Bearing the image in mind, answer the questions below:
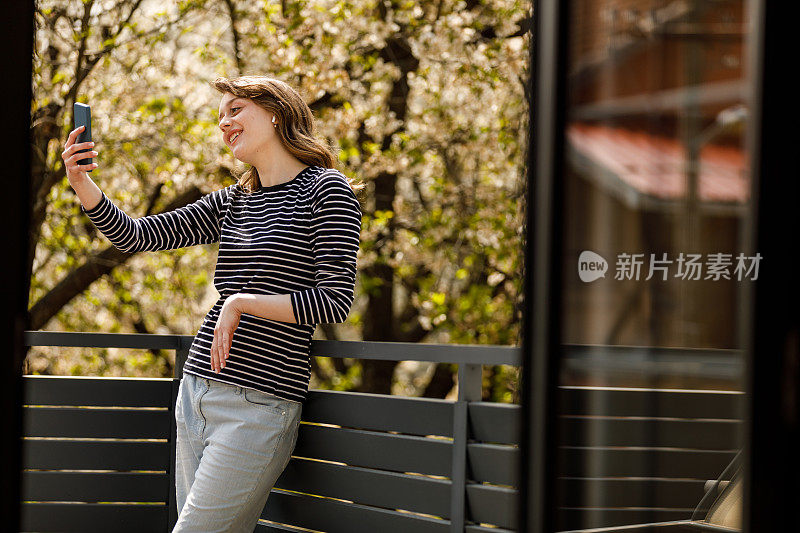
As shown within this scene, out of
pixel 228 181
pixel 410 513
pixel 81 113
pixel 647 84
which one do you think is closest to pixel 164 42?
pixel 228 181

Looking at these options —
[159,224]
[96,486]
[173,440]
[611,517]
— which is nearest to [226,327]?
[159,224]

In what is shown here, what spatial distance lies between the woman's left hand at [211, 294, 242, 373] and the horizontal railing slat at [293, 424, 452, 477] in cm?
62

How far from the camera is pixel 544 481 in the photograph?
4.80 feet

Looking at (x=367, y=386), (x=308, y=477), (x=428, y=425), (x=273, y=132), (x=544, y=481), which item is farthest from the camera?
(x=367, y=386)

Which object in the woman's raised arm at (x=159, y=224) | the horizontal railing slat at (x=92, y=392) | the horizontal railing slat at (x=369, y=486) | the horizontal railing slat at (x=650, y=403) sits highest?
the woman's raised arm at (x=159, y=224)

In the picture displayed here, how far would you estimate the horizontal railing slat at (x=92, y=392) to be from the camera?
310 centimetres

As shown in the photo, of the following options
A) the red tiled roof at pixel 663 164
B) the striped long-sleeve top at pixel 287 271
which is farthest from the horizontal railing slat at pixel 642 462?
the striped long-sleeve top at pixel 287 271

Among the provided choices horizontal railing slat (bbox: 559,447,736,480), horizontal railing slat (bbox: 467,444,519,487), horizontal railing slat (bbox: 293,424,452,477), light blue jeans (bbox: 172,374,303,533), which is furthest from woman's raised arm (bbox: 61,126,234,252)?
horizontal railing slat (bbox: 559,447,736,480)

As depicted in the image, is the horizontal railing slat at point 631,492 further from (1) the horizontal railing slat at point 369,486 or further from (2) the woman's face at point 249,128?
(2) the woman's face at point 249,128

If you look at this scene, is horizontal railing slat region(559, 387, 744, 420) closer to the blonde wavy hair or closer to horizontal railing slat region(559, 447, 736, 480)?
horizontal railing slat region(559, 447, 736, 480)

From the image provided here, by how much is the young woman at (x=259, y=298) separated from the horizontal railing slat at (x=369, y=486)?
1.24ft

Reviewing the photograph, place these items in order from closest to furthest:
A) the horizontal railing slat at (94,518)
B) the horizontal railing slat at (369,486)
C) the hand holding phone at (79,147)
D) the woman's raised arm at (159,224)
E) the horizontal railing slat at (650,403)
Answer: the horizontal railing slat at (650,403), the hand holding phone at (79,147), the woman's raised arm at (159,224), the horizontal railing slat at (369,486), the horizontal railing slat at (94,518)

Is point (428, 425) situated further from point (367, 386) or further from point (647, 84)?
point (367, 386)

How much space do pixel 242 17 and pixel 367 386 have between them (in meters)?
2.84
